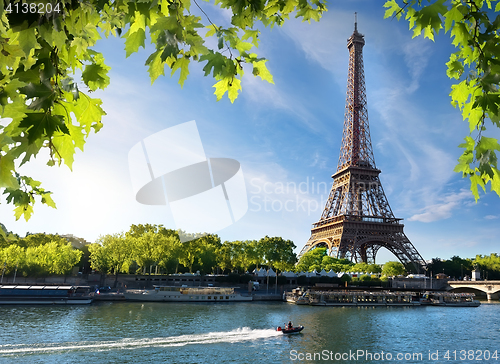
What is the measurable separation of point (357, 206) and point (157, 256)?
45.2 metres

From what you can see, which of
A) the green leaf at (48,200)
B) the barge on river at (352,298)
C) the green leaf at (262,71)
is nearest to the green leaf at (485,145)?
the green leaf at (262,71)

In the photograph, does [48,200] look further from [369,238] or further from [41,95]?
[369,238]

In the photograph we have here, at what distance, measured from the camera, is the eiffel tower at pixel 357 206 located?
74.4 meters

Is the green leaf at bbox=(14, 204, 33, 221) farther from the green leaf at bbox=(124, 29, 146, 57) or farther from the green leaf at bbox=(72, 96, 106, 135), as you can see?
the green leaf at bbox=(124, 29, 146, 57)

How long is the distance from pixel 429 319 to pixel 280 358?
1042 inches

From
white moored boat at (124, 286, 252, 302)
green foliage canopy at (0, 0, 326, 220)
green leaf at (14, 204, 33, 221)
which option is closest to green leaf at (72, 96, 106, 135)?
green foliage canopy at (0, 0, 326, 220)

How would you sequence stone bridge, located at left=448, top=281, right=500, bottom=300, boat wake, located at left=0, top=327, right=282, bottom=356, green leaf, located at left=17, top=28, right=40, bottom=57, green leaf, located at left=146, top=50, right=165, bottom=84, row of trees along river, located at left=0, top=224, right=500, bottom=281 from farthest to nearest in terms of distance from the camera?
stone bridge, located at left=448, top=281, right=500, bottom=300
row of trees along river, located at left=0, top=224, right=500, bottom=281
boat wake, located at left=0, top=327, right=282, bottom=356
green leaf, located at left=146, top=50, right=165, bottom=84
green leaf, located at left=17, top=28, right=40, bottom=57

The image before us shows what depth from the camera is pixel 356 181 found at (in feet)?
272

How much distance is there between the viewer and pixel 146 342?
2334 centimetres

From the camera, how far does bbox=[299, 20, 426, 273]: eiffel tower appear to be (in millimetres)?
74438

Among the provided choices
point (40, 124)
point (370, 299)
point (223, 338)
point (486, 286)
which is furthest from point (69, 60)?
point (486, 286)

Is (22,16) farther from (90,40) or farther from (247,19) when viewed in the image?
(247,19)

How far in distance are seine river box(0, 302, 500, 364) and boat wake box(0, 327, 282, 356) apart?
5 cm

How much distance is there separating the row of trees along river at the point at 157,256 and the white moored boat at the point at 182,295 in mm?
12898
